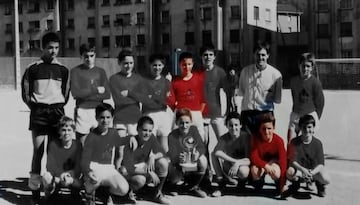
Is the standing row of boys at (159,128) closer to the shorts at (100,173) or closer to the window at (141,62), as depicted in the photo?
the shorts at (100,173)

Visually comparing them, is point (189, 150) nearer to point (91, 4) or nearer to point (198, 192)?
point (198, 192)

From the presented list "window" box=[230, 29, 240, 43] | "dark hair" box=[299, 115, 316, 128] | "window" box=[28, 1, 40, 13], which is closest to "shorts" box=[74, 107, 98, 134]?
"dark hair" box=[299, 115, 316, 128]

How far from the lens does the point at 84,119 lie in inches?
262

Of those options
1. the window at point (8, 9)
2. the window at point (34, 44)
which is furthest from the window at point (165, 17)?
the window at point (8, 9)

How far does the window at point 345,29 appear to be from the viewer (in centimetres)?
4878

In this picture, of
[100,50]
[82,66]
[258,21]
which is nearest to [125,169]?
[82,66]

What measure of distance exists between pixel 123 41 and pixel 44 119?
56.0 meters

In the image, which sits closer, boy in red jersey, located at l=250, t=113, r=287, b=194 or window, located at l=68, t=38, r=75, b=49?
boy in red jersey, located at l=250, t=113, r=287, b=194

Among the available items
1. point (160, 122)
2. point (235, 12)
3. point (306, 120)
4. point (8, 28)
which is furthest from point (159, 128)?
point (8, 28)

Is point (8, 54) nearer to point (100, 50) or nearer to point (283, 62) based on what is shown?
point (100, 50)

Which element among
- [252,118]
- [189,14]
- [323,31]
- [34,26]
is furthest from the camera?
[34,26]

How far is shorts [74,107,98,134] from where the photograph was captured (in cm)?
666

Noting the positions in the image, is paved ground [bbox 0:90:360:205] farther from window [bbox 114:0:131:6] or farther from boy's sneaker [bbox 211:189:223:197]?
window [bbox 114:0:131:6]

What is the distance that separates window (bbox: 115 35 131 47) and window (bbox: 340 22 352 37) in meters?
22.4
